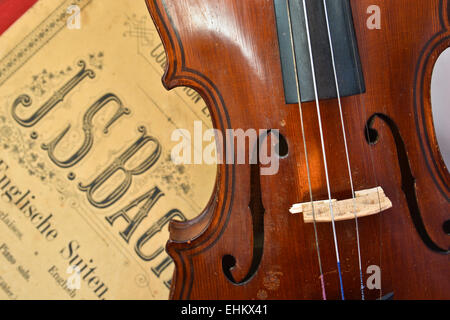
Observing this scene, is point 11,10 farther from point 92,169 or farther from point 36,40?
point 92,169

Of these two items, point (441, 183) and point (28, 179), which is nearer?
point (441, 183)

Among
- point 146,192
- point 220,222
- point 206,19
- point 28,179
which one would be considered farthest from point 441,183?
point 28,179

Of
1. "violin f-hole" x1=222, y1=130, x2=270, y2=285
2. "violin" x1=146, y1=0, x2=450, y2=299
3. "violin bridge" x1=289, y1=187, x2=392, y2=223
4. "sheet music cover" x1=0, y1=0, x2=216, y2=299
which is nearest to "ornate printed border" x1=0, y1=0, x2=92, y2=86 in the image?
"sheet music cover" x1=0, y1=0, x2=216, y2=299

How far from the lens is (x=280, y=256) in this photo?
0.87m

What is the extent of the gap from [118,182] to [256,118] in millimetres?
592

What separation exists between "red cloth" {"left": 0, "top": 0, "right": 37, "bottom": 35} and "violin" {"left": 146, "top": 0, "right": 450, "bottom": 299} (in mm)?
611

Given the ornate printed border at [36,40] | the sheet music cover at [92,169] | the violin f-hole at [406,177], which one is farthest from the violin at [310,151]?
the ornate printed border at [36,40]

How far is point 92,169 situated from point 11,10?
54cm

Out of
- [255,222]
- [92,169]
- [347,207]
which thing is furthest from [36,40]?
[347,207]

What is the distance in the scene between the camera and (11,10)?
1.25 metres

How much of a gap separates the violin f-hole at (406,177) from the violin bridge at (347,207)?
0.22 ft

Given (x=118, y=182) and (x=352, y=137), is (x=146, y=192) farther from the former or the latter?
(x=352, y=137)

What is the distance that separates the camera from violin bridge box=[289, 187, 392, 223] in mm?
836
